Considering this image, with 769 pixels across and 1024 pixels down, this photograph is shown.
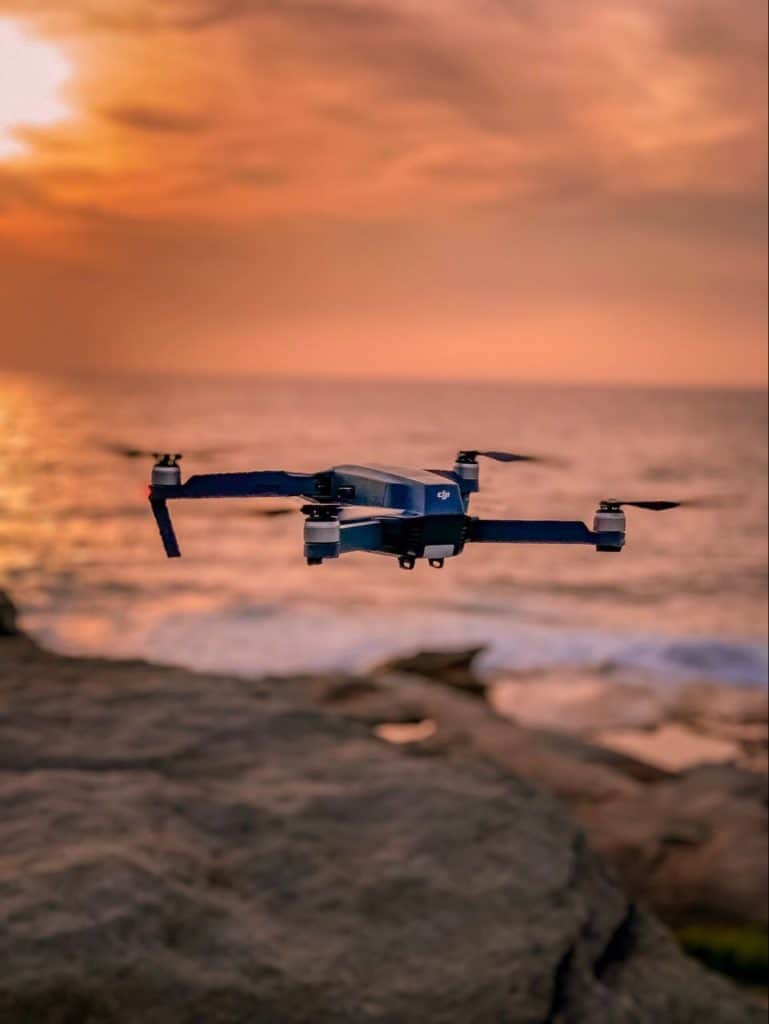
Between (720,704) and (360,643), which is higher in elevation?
(360,643)

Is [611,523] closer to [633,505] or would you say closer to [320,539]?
[633,505]

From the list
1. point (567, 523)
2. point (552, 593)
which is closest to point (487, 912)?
point (567, 523)

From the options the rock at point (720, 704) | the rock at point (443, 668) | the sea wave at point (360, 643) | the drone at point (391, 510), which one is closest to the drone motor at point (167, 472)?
the drone at point (391, 510)

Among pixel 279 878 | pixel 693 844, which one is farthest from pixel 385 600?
pixel 279 878

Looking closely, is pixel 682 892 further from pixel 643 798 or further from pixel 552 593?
pixel 552 593

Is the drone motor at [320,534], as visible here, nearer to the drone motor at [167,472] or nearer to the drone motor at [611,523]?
the drone motor at [167,472]

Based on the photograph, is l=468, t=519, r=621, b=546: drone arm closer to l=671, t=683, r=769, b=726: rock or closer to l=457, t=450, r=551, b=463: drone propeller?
l=457, t=450, r=551, b=463: drone propeller

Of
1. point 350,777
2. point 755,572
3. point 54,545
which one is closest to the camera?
point 350,777
